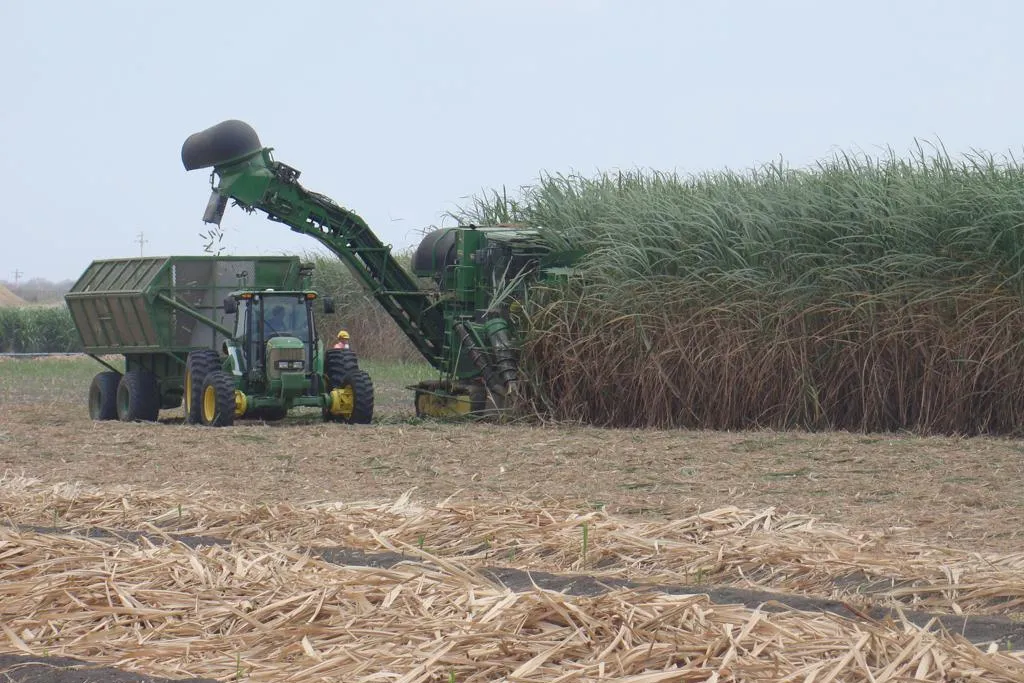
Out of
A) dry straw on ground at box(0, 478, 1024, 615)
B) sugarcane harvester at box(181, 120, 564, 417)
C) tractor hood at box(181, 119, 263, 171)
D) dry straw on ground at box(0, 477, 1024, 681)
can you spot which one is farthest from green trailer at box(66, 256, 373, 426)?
dry straw on ground at box(0, 477, 1024, 681)

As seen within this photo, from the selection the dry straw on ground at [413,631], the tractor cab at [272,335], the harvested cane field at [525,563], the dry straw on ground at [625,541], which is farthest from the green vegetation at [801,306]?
the dry straw on ground at [413,631]

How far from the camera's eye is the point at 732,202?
14.7 m

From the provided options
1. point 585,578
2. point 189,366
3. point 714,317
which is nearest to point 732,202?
point 714,317

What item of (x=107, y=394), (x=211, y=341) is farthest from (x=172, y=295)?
(x=107, y=394)

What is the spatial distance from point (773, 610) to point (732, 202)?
9.43 m

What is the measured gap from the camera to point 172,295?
1617cm

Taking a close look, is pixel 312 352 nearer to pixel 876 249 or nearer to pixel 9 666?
pixel 876 249

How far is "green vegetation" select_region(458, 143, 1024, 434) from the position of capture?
42.2ft

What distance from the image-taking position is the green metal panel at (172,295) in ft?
52.9

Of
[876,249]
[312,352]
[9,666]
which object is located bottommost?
[9,666]

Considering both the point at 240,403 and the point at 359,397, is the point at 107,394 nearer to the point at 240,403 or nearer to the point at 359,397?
the point at 240,403

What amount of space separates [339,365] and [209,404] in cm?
149

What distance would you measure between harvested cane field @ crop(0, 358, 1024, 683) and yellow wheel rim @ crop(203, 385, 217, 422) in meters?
2.65

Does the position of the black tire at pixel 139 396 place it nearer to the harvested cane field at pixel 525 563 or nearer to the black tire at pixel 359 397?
the black tire at pixel 359 397
